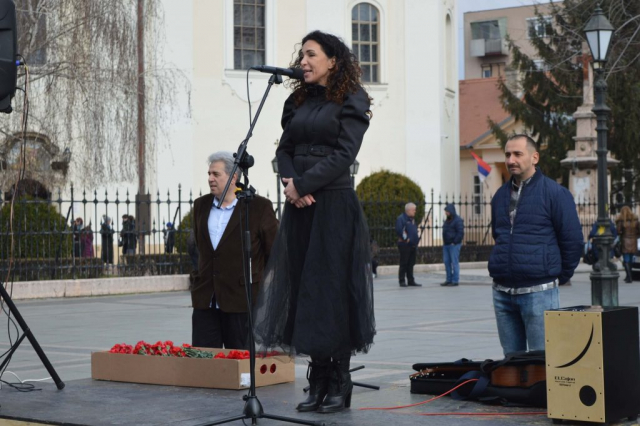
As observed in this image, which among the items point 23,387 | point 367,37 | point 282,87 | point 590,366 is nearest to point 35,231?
A: point 23,387

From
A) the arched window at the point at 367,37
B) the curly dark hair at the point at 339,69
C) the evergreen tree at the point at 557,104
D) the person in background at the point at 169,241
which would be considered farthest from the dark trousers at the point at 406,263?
the evergreen tree at the point at 557,104

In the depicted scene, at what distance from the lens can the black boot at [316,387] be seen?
6855 mm

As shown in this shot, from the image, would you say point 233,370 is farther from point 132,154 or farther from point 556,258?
point 132,154

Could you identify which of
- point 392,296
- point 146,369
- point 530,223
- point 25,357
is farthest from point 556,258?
point 392,296

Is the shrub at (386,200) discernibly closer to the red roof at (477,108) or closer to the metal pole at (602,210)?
the metal pole at (602,210)

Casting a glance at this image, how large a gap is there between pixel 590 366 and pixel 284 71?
244 cm

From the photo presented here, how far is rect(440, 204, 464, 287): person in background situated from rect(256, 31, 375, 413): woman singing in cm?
1775

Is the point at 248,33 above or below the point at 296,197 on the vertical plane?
above

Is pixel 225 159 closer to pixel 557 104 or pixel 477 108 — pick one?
pixel 557 104

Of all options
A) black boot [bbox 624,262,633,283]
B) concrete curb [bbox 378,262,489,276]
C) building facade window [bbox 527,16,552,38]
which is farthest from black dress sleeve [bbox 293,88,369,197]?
building facade window [bbox 527,16,552,38]

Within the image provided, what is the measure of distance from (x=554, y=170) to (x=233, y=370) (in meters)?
37.8

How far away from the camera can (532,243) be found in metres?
7.25

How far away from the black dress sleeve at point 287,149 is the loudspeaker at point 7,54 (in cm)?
180

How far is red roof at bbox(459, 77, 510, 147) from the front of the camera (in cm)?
6112
